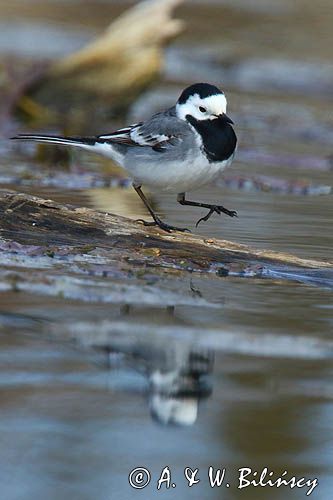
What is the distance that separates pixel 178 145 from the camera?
7707 mm

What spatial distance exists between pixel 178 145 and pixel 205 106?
0.41m

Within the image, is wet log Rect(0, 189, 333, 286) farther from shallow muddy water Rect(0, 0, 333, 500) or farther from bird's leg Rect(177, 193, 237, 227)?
bird's leg Rect(177, 193, 237, 227)

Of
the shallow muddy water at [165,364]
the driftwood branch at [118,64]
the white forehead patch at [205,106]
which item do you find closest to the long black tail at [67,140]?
the white forehead patch at [205,106]

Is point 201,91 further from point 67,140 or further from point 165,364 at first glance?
point 165,364

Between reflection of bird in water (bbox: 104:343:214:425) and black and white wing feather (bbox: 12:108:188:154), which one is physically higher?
black and white wing feather (bbox: 12:108:188:154)

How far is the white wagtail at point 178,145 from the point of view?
7617 millimetres

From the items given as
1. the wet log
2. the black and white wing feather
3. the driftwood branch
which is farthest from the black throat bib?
the driftwood branch

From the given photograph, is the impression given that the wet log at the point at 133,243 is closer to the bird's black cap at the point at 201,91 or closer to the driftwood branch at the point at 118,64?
the bird's black cap at the point at 201,91

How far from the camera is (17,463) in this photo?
177 inches

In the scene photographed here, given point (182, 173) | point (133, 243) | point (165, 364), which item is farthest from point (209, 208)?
point (165, 364)

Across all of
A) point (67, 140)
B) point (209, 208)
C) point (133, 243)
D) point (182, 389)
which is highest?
point (67, 140)

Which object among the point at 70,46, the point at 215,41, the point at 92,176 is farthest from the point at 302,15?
the point at 92,176

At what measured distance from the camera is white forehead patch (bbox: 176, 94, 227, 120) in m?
7.95

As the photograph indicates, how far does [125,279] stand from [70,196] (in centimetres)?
295
